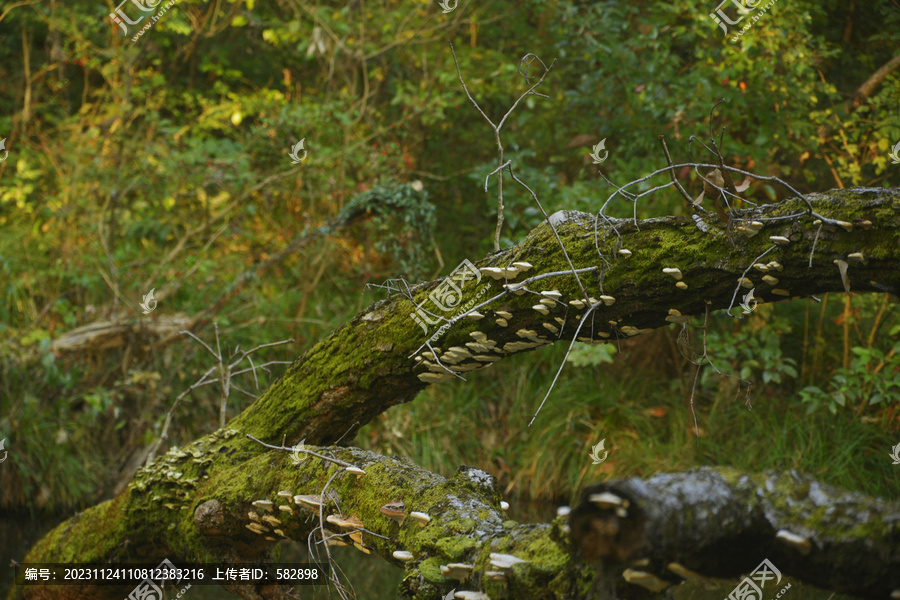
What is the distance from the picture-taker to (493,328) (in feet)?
6.15

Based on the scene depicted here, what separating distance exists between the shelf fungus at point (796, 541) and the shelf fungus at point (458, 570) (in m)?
0.64

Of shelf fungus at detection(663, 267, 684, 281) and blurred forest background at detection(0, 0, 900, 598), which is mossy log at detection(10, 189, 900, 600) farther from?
blurred forest background at detection(0, 0, 900, 598)

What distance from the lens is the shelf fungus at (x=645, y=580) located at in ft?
3.68

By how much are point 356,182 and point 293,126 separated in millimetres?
691

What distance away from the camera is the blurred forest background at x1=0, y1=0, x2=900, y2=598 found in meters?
3.96

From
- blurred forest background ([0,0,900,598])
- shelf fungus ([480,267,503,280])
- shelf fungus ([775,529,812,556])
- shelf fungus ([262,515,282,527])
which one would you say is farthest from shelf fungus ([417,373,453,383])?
blurred forest background ([0,0,900,598])

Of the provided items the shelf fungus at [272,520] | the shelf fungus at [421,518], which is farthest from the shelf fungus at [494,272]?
the shelf fungus at [272,520]

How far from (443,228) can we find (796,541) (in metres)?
5.19

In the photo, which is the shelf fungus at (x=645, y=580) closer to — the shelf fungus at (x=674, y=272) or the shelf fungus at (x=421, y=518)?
the shelf fungus at (x=421, y=518)

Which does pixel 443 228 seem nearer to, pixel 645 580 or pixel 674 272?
pixel 674 272

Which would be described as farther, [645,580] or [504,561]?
[504,561]

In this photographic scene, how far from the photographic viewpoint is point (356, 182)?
5.75 meters

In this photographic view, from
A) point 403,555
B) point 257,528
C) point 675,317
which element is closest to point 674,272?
point 675,317

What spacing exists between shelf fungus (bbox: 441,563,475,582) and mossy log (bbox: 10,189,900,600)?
0.11 meters
